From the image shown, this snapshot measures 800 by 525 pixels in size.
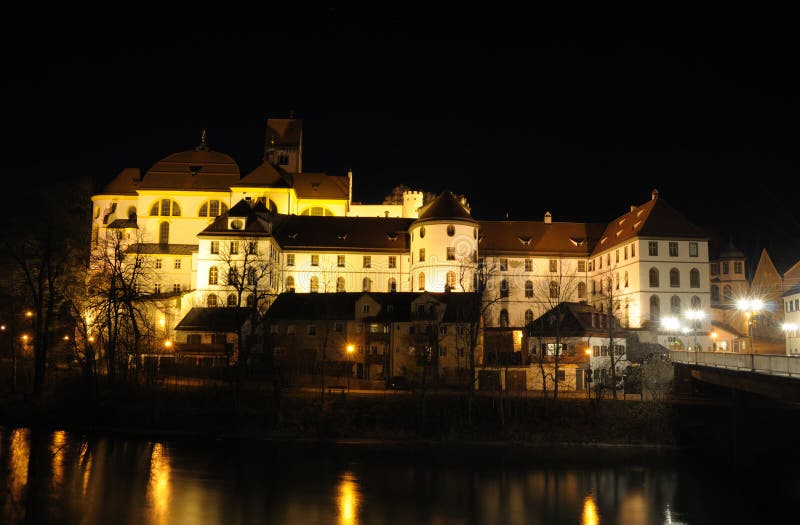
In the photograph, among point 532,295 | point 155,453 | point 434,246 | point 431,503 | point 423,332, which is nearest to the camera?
point 431,503

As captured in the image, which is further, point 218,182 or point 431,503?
point 218,182

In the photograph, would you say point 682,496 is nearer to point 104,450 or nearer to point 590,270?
point 104,450

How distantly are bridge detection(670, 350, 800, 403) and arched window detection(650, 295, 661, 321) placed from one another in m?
13.2

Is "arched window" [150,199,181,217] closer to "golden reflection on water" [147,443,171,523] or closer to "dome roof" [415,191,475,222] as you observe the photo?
"dome roof" [415,191,475,222]

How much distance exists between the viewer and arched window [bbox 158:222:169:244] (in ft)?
271

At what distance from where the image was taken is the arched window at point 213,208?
84062mm

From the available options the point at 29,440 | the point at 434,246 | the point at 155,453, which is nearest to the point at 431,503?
the point at 155,453

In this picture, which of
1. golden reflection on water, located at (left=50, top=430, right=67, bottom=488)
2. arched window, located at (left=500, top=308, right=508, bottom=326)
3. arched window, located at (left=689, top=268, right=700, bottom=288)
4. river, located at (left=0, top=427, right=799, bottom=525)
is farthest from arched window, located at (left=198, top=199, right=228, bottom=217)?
arched window, located at (left=689, top=268, right=700, bottom=288)

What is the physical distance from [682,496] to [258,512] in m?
20.1

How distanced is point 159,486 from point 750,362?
3153 cm

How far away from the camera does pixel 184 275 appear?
78750 mm

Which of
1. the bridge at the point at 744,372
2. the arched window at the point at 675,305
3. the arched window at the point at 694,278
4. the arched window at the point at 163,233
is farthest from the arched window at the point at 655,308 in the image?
the arched window at the point at 163,233

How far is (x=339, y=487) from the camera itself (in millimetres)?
36000

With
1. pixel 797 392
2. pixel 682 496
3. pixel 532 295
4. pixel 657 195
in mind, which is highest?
pixel 657 195
